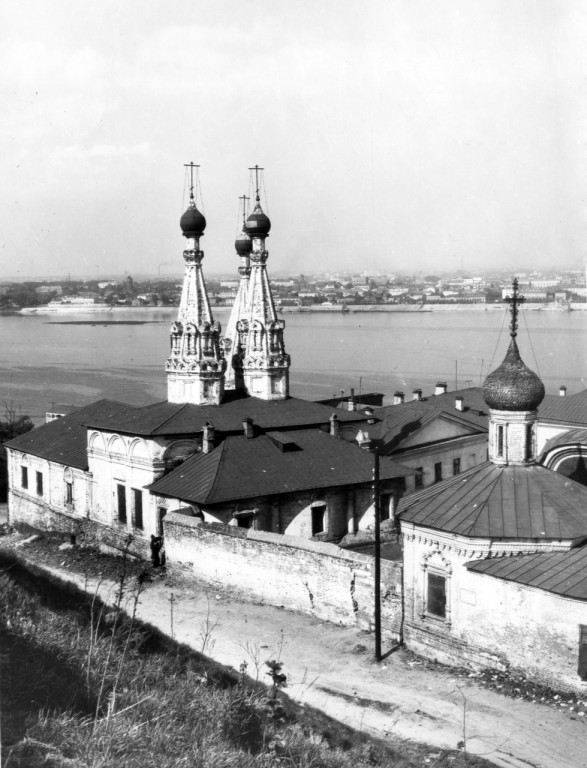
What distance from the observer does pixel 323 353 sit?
88.6m

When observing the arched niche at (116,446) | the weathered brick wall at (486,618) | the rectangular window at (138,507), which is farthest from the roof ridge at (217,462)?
the weathered brick wall at (486,618)

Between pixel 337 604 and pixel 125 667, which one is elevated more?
pixel 125 667

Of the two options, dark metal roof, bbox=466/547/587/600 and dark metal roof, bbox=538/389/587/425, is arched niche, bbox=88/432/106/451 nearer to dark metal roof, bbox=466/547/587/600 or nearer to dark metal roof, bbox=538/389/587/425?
dark metal roof, bbox=466/547/587/600

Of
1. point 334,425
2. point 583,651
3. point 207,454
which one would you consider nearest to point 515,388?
point 583,651

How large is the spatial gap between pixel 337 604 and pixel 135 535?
8.31m

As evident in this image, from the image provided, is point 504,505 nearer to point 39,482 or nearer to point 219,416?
point 219,416

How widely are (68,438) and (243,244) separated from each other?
10.4 m

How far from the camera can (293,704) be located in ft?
42.3

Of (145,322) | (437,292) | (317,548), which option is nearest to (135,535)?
(317,548)

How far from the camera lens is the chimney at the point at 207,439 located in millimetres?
23297

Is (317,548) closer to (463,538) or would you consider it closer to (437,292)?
(463,538)

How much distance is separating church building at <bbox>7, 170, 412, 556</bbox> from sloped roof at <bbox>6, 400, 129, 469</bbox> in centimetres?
5

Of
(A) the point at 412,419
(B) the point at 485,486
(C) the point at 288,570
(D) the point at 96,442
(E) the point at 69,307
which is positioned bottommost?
(C) the point at 288,570

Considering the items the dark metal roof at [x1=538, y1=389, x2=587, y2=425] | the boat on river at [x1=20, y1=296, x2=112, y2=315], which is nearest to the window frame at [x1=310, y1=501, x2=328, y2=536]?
the dark metal roof at [x1=538, y1=389, x2=587, y2=425]
